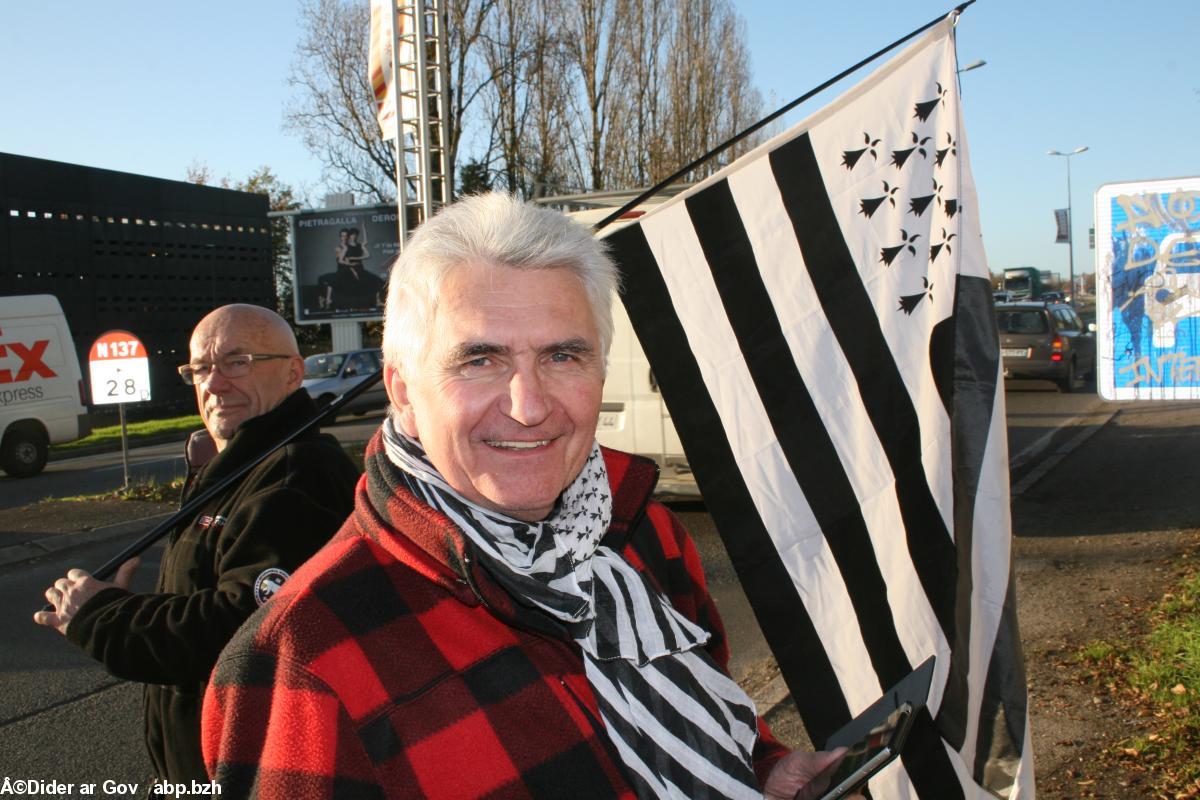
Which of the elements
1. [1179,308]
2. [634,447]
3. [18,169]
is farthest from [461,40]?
[1179,308]

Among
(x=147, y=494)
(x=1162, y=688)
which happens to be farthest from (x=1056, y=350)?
(x=1162, y=688)

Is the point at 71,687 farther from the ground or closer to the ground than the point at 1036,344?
closer to the ground

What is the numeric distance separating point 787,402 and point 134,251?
94.1 feet

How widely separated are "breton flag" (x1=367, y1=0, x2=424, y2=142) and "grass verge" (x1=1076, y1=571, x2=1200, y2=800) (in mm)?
9201

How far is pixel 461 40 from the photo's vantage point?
88.9 ft

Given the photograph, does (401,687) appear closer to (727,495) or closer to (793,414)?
(727,495)

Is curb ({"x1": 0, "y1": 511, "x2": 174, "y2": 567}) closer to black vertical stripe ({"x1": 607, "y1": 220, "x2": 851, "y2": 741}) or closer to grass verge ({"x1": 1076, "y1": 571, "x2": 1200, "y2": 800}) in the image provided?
black vertical stripe ({"x1": 607, "y1": 220, "x2": 851, "y2": 741})

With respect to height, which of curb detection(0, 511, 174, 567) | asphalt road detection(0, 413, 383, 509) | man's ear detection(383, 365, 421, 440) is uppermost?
man's ear detection(383, 365, 421, 440)

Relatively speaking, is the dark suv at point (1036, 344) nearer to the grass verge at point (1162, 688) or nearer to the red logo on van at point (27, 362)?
the grass verge at point (1162, 688)

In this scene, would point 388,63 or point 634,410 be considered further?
point 388,63

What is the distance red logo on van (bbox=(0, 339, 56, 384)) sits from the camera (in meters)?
15.2

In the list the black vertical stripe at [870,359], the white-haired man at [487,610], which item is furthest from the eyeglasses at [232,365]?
the black vertical stripe at [870,359]

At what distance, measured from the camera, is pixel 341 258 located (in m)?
26.0

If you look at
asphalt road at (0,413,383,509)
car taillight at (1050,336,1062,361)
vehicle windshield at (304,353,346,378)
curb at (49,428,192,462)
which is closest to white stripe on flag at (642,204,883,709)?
asphalt road at (0,413,383,509)
